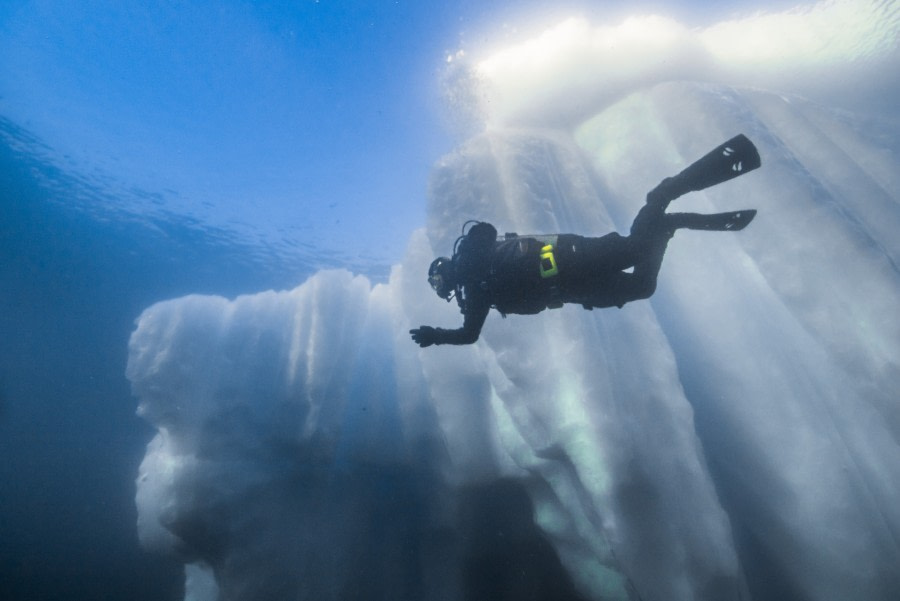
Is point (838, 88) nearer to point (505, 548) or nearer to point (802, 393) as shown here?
point (802, 393)

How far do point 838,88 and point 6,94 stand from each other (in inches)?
1274

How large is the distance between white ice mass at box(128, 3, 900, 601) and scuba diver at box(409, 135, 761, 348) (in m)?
3.16

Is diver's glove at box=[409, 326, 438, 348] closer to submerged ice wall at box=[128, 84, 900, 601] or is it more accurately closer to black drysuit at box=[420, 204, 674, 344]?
black drysuit at box=[420, 204, 674, 344]

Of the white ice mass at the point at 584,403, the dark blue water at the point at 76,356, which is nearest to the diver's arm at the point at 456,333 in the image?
the white ice mass at the point at 584,403

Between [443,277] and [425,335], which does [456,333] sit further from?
[443,277]

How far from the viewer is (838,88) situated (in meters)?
12.6

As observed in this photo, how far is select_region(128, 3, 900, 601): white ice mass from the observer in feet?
19.8

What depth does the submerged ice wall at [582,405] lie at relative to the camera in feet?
19.8

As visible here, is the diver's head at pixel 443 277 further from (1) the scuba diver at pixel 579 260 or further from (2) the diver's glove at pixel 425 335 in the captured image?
(2) the diver's glove at pixel 425 335

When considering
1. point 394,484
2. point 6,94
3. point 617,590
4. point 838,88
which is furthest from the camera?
point 6,94

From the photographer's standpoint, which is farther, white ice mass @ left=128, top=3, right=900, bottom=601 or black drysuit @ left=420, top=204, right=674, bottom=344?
white ice mass @ left=128, top=3, right=900, bottom=601

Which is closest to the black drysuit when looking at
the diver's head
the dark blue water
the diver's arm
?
the diver's arm

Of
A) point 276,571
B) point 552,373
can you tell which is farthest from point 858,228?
point 276,571

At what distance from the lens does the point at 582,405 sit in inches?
252
